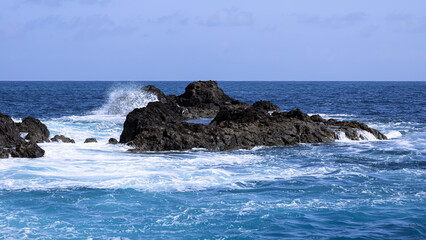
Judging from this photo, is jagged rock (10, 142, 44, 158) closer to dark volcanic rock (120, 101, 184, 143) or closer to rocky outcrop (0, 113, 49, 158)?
rocky outcrop (0, 113, 49, 158)

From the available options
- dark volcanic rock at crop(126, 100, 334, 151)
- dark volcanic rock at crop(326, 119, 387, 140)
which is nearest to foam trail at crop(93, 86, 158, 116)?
dark volcanic rock at crop(126, 100, 334, 151)

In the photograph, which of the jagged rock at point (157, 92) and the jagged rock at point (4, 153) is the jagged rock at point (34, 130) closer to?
the jagged rock at point (4, 153)

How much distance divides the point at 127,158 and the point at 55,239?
32.0 feet

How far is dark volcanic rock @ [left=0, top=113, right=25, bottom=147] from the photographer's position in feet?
71.6

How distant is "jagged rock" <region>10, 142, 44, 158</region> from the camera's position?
67.9 feet

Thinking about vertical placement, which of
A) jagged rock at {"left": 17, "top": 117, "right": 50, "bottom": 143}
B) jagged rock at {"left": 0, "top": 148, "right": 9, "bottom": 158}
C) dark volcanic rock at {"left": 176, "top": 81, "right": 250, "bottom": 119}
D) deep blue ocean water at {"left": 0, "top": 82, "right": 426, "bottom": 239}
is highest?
dark volcanic rock at {"left": 176, "top": 81, "right": 250, "bottom": 119}

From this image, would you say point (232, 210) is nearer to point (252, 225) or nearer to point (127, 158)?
point (252, 225)

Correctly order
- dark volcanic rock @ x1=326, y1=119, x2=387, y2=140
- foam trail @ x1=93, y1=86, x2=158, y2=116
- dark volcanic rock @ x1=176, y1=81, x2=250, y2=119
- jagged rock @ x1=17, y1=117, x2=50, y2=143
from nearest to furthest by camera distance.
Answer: jagged rock @ x1=17, y1=117, x2=50, y2=143, dark volcanic rock @ x1=326, y1=119, x2=387, y2=140, dark volcanic rock @ x1=176, y1=81, x2=250, y2=119, foam trail @ x1=93, y1=86, x2=158, y2=116

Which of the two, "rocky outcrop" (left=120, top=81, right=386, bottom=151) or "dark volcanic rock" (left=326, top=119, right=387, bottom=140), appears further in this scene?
"dark volcanic rock" (left=326, top=119, right=387, bottom=140)

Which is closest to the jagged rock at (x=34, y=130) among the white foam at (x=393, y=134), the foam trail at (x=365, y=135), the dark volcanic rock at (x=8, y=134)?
the dark volcanic rock at (x=8, y=134)

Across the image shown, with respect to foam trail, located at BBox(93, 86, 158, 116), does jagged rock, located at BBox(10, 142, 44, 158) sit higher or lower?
lower

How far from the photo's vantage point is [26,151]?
20.8 m

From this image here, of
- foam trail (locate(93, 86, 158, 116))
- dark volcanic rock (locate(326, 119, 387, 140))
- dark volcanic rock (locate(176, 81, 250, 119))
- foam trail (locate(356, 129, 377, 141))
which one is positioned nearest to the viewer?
dark volcanic rock (locate(326, 119, 387, 140))

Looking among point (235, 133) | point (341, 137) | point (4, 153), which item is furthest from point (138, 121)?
point (341, 137)
